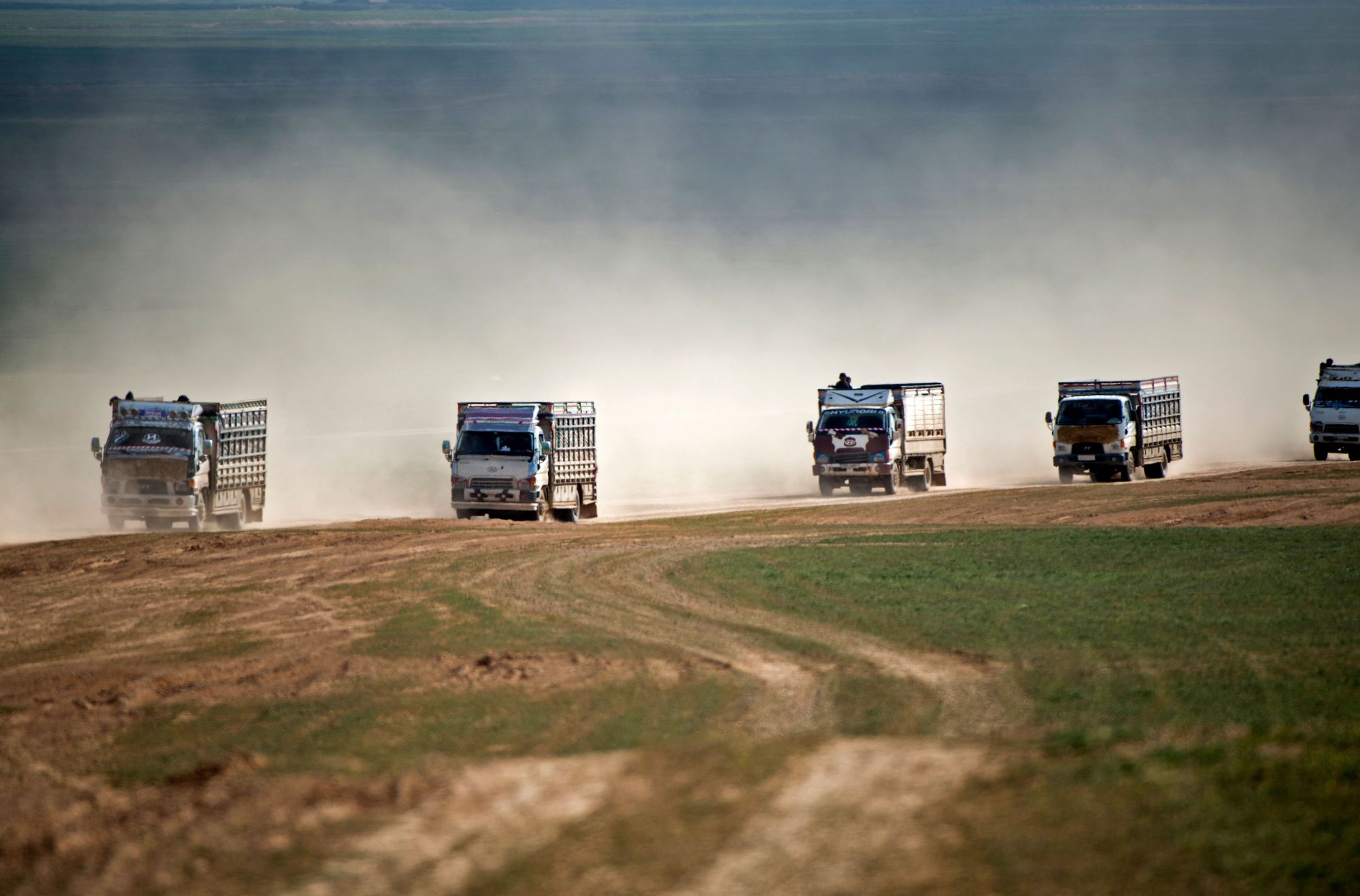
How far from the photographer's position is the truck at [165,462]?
35.7m

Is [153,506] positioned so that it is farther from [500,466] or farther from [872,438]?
[872,438]

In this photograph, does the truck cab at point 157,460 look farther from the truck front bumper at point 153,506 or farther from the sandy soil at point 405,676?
the sandy soil at point 405,676

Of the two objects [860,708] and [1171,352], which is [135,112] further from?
[860,708]

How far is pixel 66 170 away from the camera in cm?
11356

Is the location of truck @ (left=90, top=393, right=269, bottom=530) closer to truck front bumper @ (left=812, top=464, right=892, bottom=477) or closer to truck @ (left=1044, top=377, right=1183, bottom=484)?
truck front bumper @ (left=812, top=464, right=892, bottom=477)

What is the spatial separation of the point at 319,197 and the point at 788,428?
152ft

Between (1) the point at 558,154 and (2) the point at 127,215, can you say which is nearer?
(2) the point at 127,215

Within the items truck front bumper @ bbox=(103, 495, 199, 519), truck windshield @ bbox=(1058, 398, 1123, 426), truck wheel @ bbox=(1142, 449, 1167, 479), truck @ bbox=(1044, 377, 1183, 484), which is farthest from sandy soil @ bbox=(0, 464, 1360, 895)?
truck wheel @ bbox=(1142, 449, 1167, 479)

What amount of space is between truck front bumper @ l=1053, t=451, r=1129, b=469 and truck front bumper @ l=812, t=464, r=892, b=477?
20.0ft

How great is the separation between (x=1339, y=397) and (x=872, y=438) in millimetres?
19305

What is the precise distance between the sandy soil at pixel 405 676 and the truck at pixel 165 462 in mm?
2800

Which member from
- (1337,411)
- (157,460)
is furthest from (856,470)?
(157,460)

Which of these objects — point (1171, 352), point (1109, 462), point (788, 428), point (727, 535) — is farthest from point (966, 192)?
point (727, 535)

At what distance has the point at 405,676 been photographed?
53.4ft
